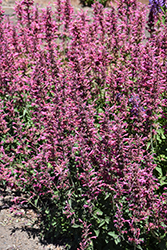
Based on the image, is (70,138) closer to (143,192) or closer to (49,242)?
(143,192)

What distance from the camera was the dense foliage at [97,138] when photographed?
3479 mm

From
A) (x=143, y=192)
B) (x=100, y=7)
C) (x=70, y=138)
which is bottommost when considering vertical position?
(x=143, y=192)

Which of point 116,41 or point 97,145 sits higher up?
point 116,41

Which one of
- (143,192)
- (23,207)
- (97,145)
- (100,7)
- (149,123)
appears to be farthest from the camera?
(100,7)

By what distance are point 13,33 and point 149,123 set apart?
368 cm

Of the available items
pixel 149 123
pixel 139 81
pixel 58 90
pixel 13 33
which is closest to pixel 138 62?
pixel 139 81

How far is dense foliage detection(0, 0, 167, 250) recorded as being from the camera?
11.4 ft

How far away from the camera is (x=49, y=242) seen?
4914mm

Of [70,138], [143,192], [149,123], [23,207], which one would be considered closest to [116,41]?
[149,123]

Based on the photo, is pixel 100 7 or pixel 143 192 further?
pixel 100 7

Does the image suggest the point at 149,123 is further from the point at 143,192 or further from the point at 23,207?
the point at 23,207

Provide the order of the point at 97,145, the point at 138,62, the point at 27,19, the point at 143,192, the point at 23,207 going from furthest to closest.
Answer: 1. the point at 27,19
2. the point at 23,207
3. the point at 138,62
4. the point at 97,145
5. the point at 143,192

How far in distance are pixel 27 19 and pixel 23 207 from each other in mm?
4220

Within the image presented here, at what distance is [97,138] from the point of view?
3.88m
